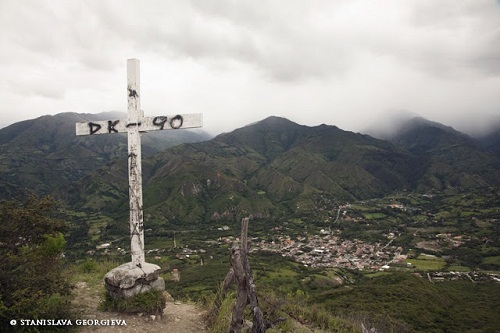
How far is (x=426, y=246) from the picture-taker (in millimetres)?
99438

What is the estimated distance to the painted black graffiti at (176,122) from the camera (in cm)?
804

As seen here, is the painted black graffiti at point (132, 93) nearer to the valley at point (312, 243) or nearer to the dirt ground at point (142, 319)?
the valley at point (312, 243)

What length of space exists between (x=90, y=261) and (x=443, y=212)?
167 meters

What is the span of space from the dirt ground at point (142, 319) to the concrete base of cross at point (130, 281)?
504mm

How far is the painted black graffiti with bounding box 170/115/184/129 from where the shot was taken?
8.04m

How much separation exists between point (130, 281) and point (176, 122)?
13.6 ft

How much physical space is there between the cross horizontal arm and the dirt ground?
466 centimetres

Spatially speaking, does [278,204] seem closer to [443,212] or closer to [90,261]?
[443,212]

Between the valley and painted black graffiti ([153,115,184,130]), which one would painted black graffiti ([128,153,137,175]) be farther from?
the valley

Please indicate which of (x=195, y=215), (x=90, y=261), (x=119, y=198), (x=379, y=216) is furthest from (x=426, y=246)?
(x=119, y=198)

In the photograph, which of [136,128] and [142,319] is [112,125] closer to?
[136,128]

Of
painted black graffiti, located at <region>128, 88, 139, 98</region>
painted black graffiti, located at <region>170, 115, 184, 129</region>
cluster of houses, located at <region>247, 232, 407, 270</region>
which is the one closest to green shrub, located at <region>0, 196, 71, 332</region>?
painted black graffiti, located at <region>128, 88, 139, 98</region>

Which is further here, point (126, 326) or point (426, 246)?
point (426, 246)

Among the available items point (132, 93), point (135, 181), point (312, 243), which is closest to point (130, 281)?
point (135, 181)
